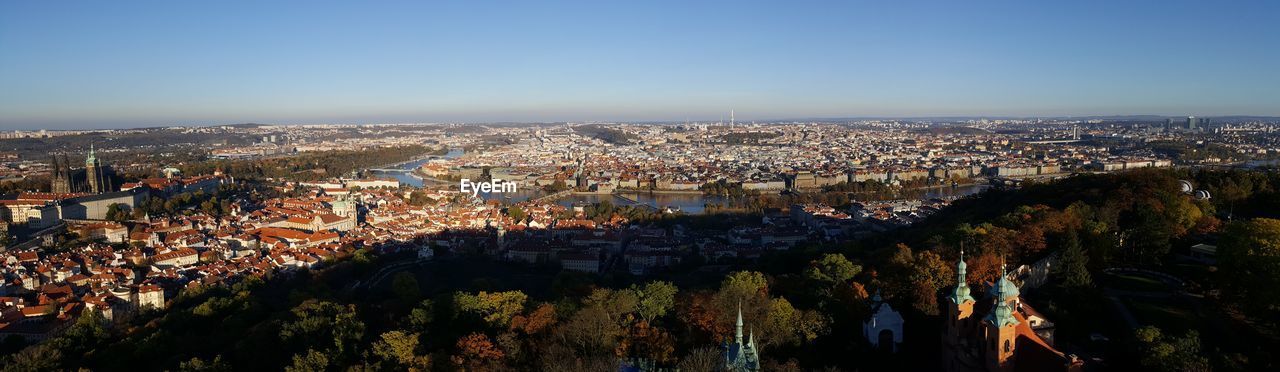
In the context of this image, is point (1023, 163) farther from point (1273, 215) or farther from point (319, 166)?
point (319, 166)

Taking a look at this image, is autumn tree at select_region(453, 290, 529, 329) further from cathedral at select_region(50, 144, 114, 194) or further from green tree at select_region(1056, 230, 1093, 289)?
cathedral at select_region(50, 144, 114, 194)

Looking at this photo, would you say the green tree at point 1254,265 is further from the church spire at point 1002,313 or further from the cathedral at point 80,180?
the cathedral at point 80,180

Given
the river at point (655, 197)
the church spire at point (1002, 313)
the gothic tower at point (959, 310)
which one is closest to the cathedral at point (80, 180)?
the river at point (655, 197)

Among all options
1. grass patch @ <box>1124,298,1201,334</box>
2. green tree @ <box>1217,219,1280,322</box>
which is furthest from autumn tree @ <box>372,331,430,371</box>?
green tree @ <box>1217,219,1280,322</box>

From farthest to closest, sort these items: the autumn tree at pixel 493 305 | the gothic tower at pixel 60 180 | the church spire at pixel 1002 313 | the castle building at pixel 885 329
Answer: the gothic tower at pixel 60 180, the autumn tree at pixel 493 305, the castle building at pixel 885 329, the church spire at pixel 1002 313

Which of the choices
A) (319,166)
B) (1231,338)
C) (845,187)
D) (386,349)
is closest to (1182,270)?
(1231,338)
